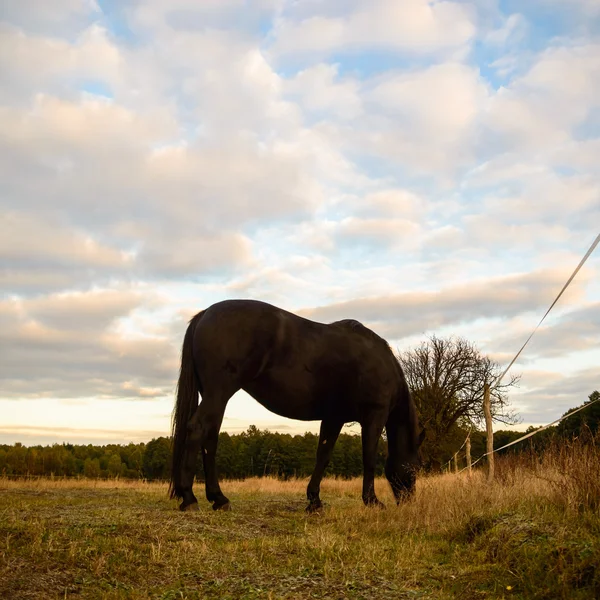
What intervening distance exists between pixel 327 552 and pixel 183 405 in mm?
3800

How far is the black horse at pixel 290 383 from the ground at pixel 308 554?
1.24 meters

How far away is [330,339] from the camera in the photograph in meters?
9.61

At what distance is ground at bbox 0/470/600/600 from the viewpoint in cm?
467

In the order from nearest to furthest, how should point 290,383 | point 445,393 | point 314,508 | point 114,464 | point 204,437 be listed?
point 204,437
point 290,383
point 314,508
point 445,393
point 114,464

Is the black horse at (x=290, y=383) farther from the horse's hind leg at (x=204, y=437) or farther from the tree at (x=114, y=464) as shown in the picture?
the tree at (x=114, y=464)

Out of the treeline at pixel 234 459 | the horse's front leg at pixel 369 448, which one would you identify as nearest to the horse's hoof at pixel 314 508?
the horse's front leg at pixel 369 448

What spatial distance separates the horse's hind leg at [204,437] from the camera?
8.30m

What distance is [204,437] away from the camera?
8.35 metres

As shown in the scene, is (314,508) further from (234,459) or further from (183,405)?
(234,459)

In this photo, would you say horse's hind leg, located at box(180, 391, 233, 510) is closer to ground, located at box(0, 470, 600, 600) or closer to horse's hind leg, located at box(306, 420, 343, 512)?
ground, located at box(0, 470, 600, 600)

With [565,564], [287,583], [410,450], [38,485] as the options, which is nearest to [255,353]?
[410,450]

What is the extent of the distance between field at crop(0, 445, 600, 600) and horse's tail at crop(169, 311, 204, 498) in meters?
0.95

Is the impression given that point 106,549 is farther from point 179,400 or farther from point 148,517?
point 179,400

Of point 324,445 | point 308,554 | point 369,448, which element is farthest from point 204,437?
point 308,554
